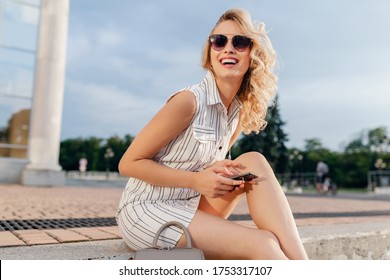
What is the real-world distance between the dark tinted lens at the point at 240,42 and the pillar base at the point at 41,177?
10229 mm

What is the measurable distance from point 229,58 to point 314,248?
133 cm

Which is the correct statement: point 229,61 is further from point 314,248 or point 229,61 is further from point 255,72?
point 314,248

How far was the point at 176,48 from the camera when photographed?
3145mm

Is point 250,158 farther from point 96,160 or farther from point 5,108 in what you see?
point 96,160

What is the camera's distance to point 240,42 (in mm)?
1840

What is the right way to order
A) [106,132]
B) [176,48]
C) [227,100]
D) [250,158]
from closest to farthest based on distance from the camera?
1. [250,158]
2. [227,100]
3. [176,48]
4. [106,132]

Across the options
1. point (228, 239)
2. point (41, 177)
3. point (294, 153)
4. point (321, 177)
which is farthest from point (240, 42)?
point (294, 153)

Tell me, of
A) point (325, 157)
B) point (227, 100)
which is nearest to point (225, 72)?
point (227, 100)

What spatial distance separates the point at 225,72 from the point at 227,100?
15 cm

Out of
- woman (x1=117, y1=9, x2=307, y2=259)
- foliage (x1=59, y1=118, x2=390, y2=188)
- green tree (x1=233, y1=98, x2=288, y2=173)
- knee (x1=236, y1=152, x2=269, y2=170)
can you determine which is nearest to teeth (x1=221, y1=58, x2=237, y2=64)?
woman (x1=117, y1=9, x2=307, y2=259)

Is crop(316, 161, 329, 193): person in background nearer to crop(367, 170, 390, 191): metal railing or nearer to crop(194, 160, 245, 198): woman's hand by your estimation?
crop(367, 170, 390, 191): metal railing

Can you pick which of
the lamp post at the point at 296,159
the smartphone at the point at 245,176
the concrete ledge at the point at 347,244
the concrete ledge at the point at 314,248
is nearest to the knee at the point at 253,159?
the smartphone at the point at 245,176

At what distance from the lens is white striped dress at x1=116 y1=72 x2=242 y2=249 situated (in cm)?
167

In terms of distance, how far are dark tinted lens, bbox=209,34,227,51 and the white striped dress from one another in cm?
14
